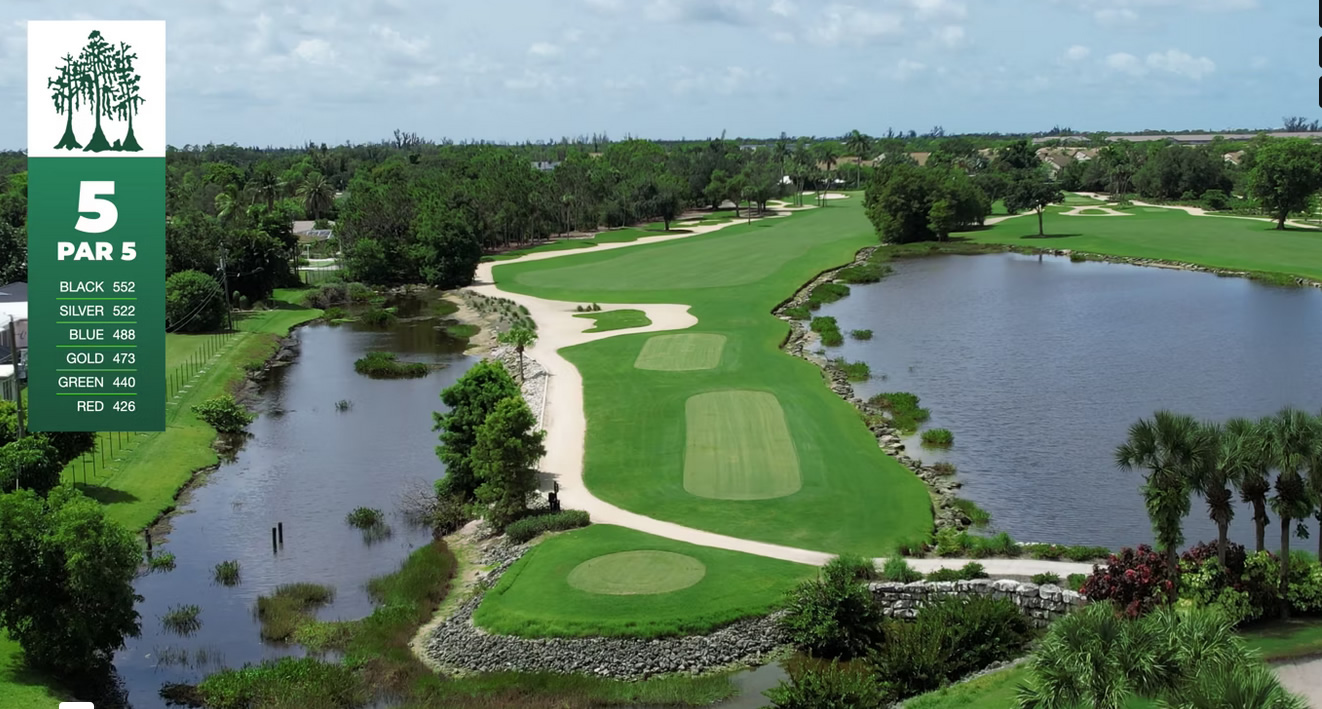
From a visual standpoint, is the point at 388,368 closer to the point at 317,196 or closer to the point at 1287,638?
the point at 1287,638

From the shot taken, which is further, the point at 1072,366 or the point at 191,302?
the point at 191,302

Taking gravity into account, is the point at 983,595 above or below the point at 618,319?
below

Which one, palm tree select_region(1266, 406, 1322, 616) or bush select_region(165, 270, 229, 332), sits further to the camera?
bush select_region(165, 270, 229, 332)

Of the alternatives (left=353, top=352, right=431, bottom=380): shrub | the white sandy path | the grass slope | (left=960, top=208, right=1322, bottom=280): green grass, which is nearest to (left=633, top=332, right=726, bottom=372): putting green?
the white sandy path

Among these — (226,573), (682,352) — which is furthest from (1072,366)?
(226,573)

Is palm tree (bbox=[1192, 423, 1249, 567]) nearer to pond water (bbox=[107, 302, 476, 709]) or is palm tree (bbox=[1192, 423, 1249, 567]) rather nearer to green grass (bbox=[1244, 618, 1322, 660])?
green grass (bbox=[1244, 618, 1322, 660])

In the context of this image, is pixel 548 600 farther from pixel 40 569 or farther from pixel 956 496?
pixel 956 496
